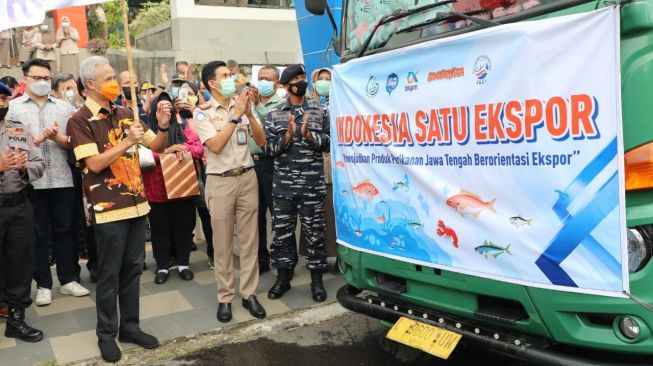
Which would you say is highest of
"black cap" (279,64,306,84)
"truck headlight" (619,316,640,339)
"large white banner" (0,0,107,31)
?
"large white banner" (0,0,107,31)

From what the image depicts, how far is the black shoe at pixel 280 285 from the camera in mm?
5184

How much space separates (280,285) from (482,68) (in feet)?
9.99

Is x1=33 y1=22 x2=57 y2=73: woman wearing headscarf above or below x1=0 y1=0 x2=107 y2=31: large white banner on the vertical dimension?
above

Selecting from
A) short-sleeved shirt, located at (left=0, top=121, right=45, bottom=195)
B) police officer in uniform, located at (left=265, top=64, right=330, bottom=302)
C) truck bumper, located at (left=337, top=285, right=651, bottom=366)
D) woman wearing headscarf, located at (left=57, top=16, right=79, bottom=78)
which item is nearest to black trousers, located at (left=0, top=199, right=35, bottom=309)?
short-sleeved shirt, located at (left=0, top=121, right=45, bottom=195)

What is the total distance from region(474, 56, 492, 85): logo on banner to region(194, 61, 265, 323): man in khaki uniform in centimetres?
211

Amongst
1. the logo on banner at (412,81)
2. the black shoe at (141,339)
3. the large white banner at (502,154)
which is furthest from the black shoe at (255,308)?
the logo on banner at (412,81)

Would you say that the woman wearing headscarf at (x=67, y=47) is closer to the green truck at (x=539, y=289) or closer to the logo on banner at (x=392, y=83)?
the green truck at (x=539, y=289)

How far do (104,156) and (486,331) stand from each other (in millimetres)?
2563

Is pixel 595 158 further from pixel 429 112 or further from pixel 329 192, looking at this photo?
pixel 329 192

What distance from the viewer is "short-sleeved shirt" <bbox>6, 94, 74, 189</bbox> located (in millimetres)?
4969

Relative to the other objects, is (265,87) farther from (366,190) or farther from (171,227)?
(366,190)

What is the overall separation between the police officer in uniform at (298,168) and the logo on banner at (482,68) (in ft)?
6.82

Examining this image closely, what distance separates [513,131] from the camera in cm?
269

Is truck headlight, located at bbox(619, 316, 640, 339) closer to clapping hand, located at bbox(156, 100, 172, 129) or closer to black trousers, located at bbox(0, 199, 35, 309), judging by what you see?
clapping hand, located at bbox(156, 100, 172, 129)
